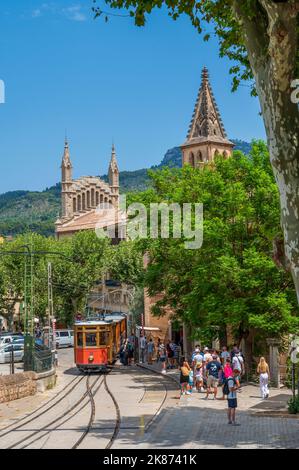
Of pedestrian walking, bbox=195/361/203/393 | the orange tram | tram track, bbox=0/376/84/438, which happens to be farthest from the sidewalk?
the orange tram

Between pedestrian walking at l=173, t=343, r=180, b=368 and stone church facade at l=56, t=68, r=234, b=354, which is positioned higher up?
stone church facade at l=56, t=68, r=234, b=354

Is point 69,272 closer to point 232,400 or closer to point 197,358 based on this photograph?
point 197,358

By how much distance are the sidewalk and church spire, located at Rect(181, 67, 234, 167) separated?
59.4 metres

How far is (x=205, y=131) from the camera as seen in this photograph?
8788 centimetres

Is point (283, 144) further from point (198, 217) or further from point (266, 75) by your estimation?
point (198, 217)

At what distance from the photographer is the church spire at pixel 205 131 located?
86.9m

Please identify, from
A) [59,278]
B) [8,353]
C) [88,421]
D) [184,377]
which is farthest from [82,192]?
[88,421]

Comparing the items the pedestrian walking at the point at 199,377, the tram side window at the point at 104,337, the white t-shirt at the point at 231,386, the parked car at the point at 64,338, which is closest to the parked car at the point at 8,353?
the tram side window at the point at 104,337

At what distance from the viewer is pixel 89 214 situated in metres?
132

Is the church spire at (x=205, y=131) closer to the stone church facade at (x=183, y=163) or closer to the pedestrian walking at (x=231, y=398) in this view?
the stone church facade at (x=183, y=163)

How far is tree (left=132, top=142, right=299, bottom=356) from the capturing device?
96.5 feet

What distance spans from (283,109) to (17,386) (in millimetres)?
22013

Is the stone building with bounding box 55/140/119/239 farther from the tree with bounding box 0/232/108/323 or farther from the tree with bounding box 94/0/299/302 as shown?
the tree with bounding box 94/0/299/302
